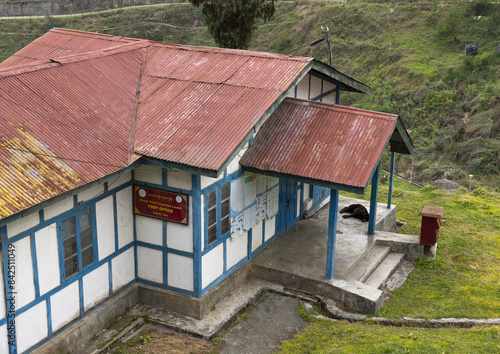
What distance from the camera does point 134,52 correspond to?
14.1 meters

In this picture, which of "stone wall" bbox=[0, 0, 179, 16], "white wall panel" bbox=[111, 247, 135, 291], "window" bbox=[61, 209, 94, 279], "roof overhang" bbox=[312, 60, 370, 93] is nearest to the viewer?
"window" bbox=[61, 209, 94, 279]

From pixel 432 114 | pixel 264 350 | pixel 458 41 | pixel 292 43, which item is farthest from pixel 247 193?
pixel 292 43

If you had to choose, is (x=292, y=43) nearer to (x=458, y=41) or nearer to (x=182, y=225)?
(x=458, y=41)

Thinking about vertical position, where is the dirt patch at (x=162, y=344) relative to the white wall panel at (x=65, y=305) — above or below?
below

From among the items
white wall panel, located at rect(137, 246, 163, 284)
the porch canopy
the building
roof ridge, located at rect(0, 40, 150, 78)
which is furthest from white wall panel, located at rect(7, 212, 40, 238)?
the porch canopy

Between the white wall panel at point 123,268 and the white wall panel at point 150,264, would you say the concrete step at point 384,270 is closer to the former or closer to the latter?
the white wall panel at point 150,264

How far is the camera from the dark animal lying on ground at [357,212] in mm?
15602

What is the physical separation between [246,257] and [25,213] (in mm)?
5886

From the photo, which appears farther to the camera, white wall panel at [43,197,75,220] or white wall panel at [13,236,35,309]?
white wall panel at [43,197,75,220]

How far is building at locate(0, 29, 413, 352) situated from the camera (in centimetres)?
930

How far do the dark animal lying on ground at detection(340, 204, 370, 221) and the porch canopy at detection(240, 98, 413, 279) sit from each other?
3448mm

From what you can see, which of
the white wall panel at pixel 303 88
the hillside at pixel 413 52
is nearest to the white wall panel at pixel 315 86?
the white wall panel at pixel 303 88

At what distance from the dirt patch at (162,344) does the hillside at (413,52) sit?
1737 centimetres

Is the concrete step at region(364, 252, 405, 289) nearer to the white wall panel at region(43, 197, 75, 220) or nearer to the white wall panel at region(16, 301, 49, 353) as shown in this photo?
the white wall panel at region(43, 197, 75, 220)
